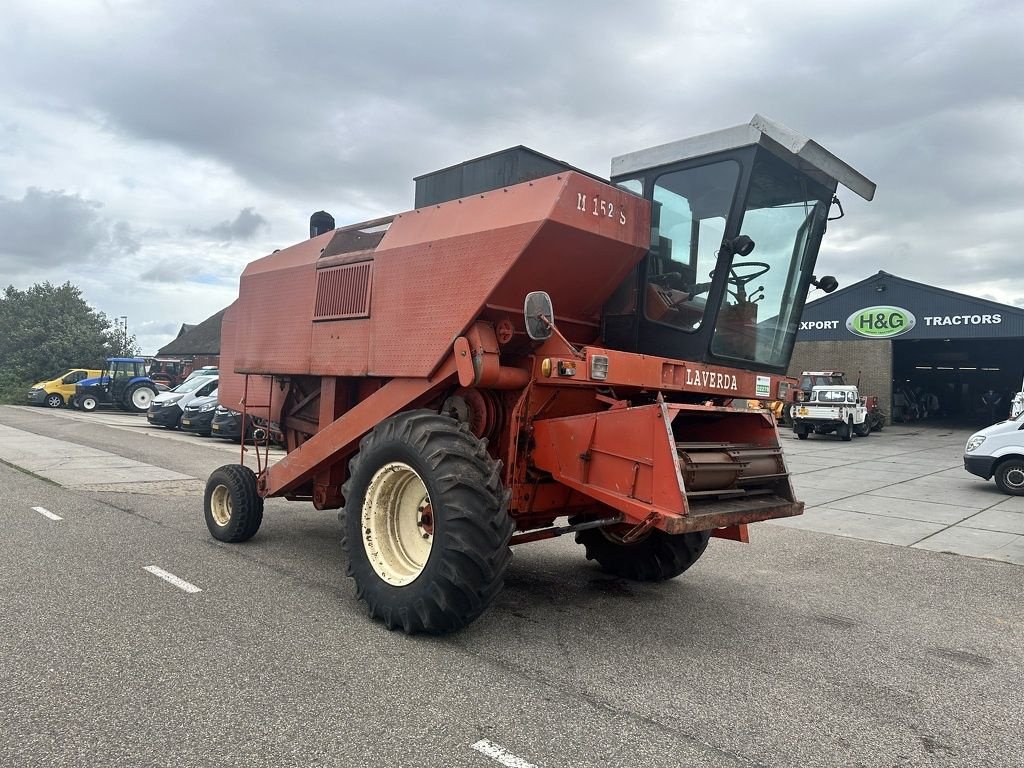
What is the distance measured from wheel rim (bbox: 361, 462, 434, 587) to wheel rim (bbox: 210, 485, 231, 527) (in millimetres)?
2614

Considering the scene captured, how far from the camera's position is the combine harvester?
13.6 ft

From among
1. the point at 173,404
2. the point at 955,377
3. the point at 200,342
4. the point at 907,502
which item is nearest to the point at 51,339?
the point at 200,342

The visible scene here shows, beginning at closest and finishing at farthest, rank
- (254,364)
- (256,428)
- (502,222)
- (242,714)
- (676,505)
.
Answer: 1. (242,714)
2. (676,505)
3. (502,222)
4. (254,364)
5. (256,428)

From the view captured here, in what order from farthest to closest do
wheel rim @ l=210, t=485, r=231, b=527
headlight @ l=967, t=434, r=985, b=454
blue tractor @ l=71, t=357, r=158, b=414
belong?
blue tractor @ l=71, t=357, r=158, b=414
headlight @ l=967, t=434, r=985, b=454
wheel rim @ l=210, t=485, r=231, b=527

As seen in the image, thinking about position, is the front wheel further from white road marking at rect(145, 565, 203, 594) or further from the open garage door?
the open garage door

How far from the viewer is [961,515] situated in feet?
33.1

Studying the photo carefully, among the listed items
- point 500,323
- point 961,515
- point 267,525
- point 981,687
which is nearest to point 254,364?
point 267,525

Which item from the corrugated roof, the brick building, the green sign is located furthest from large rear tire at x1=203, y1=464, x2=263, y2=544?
the corrugated roof

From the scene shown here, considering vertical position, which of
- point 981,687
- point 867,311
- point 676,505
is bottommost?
point 981,687

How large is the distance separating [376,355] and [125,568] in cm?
265

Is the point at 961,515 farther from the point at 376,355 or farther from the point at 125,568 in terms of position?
the point at 125,568

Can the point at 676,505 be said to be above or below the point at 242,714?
above

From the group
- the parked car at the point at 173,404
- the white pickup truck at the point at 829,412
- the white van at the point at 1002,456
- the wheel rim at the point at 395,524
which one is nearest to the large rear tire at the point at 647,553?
the wheel rim at the point at 395,524

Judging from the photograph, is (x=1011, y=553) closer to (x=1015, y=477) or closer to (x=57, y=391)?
(x=1015, y=477)
